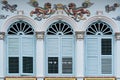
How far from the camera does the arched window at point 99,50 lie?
14.9 metres

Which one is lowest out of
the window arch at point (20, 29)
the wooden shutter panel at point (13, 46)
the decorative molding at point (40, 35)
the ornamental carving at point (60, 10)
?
the wooden shutter panel at point (13, 46)

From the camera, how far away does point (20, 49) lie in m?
14.8

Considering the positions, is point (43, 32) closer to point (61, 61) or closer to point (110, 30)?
point (61, 61)

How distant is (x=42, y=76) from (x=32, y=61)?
0.70 meters

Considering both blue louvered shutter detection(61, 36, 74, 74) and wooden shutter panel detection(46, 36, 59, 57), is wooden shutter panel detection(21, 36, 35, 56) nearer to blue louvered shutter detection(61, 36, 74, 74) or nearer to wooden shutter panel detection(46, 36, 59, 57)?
wooden shutter panel detection(46, 36, 59, 57)

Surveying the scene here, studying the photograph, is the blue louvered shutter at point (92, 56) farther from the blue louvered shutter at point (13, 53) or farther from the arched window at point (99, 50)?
the blue louvered shutter at point (13, 53)

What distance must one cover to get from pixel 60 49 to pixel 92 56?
124 centimetres

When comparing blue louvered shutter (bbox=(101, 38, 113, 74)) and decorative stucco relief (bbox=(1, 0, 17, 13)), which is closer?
decorative stucco relief (bbox=(1, 0, 17, 13))

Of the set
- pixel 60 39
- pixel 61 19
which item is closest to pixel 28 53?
pixel 60 39

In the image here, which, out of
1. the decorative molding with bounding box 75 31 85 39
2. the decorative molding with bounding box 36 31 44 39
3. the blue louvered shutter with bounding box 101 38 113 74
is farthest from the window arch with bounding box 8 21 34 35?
the blue louvered shutter with bounding box 101 38 113 74

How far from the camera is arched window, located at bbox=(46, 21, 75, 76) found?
14.9m

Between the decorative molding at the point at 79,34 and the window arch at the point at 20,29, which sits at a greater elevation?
the window arch at the point at 20,29

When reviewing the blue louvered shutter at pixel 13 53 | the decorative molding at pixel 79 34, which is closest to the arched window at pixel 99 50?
the decorative molding at pixel 79 34

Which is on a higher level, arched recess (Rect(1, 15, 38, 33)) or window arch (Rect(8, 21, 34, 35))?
arched recess (Rect(1, 15, 38, 33))
